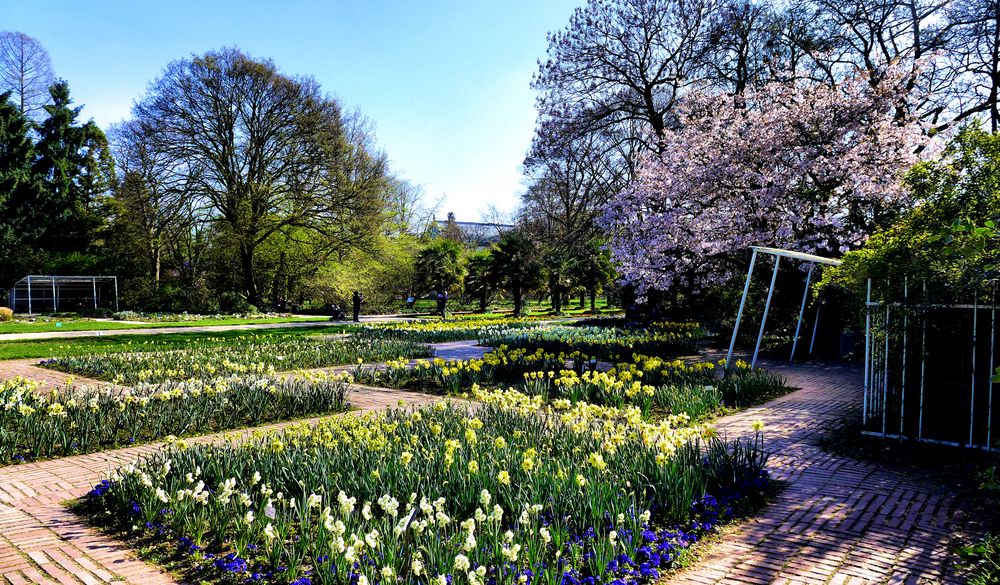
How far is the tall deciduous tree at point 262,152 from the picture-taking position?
2477 centimetres

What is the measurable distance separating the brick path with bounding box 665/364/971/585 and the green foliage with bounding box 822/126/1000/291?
159 cm

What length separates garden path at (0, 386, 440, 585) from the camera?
116 inches

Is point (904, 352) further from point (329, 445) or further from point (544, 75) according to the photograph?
point (544, 75)

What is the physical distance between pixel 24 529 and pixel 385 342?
9680 mm

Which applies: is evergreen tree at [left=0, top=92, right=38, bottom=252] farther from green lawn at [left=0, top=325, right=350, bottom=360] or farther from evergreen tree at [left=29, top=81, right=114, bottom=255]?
green lawn at [left=0, top=325, right=350, bottom=360]

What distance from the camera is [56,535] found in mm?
3443

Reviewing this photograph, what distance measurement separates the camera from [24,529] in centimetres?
352

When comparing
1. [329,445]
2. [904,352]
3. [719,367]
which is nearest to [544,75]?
[719,367]

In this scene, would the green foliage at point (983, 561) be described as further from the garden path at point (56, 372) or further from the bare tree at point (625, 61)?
the bare tree at point (625, 61)

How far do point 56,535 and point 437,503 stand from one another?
2.39 m

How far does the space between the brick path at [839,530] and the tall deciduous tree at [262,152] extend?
23.3 m

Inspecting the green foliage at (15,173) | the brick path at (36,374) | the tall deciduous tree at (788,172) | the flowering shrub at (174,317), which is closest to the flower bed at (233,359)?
the brick path at (36,374)

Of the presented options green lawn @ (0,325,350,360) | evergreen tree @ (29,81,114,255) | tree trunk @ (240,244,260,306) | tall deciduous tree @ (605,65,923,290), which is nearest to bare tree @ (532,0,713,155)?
tall deciduous tree @ (605,65,923,290)

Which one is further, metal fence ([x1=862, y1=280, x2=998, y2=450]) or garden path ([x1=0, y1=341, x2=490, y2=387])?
garden path ([x1=0, y1=341, x2=490, y2=387])
